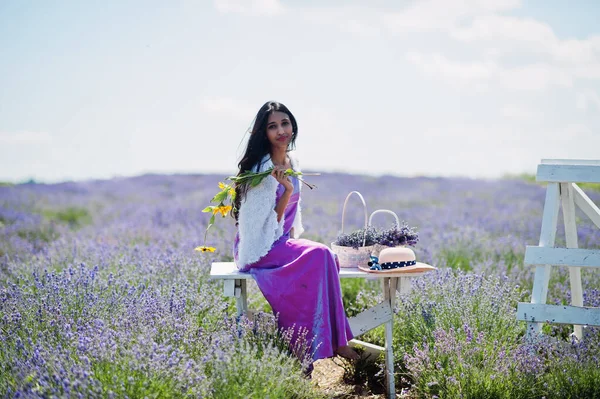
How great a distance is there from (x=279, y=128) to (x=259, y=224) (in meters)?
0.60

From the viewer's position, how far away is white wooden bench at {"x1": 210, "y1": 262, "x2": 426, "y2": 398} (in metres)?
3.32

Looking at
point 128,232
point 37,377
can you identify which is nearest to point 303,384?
point 37,377

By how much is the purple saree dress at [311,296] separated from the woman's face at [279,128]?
2.23 ft

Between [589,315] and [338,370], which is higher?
[589,315]

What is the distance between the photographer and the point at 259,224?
3424 mm

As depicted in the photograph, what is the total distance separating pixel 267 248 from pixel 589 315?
6.11 feet

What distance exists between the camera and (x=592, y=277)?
461 cm

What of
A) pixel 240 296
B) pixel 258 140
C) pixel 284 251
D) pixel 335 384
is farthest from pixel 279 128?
pixel 335 384

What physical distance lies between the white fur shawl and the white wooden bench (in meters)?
0.14

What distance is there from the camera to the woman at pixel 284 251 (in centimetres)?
320

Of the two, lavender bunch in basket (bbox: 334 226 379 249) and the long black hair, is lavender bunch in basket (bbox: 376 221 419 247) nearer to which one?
lavender bunch in basket (bbox: 334 226 379 249)

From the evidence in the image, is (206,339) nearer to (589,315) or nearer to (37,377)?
(37,377)

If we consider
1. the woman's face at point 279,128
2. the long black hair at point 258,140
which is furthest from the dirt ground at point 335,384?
the woman's face at point 279,128

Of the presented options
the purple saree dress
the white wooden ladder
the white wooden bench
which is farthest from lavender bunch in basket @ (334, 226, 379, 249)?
the white wooden ladder
